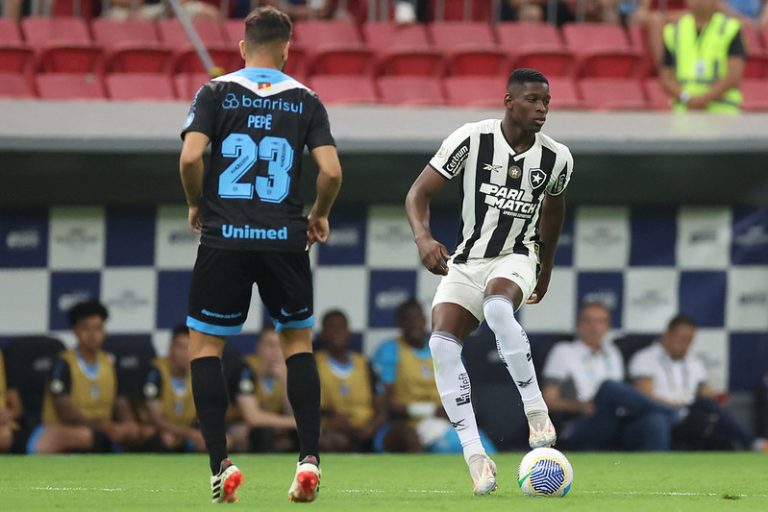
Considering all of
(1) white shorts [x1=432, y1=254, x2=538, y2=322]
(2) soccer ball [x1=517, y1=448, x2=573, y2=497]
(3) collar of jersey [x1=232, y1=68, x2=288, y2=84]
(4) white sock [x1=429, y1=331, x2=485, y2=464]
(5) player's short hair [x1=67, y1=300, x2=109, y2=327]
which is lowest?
(5) player's short hair [x1=67, y1=300, x2=109, y2=327]

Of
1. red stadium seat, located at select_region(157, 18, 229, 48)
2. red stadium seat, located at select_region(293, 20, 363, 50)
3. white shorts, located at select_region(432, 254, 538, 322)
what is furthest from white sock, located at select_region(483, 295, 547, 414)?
red stadium seat, located at select_region(293, 20, 363, 50)

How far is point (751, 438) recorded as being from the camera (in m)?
10.4

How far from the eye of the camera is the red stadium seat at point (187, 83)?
11.1 m

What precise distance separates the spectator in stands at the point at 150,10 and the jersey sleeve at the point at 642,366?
4.30 m

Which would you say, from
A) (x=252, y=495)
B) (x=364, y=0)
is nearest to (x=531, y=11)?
(x=364, y=0)

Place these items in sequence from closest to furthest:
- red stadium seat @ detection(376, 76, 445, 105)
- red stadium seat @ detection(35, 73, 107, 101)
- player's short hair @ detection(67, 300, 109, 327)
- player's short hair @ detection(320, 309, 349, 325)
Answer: player's short hair @ detection(67, 300, 109, 327) < player's short hair @ detection(320, 309, 349, 325) < red stadium seat @ detection(35, 73, 107, 101) < red stadium seat @ detection(376, 76, 445, 105)

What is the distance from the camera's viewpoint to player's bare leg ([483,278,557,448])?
19.3ft

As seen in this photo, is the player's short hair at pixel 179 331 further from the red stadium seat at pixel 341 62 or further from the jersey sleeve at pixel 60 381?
the red stadium seat at pixel 341 62

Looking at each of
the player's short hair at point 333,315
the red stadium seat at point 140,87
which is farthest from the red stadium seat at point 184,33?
the player's short hair at point 333,315

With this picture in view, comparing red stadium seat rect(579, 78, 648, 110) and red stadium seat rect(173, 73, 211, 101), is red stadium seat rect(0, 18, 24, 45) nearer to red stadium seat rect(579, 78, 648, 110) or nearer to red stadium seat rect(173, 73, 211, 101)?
red stadium seat rect(173, 73, 211, 101)

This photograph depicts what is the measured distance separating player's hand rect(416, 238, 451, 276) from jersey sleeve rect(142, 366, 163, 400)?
4160 mm

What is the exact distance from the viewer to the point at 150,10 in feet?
39.8

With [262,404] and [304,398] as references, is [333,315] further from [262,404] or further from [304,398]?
[304,398]

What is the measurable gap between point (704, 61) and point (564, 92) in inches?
42.2
